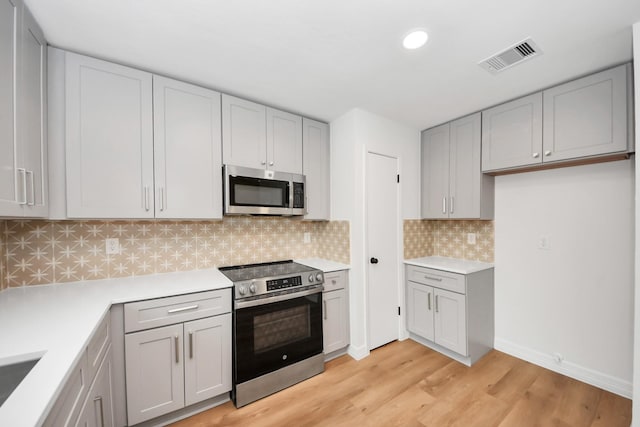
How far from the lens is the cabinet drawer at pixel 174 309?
1560mm

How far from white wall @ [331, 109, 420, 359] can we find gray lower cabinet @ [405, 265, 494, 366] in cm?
25

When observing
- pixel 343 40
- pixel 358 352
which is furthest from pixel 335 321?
pixel 343 40

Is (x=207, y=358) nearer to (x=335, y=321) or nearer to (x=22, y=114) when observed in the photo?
(x=335, y=321)

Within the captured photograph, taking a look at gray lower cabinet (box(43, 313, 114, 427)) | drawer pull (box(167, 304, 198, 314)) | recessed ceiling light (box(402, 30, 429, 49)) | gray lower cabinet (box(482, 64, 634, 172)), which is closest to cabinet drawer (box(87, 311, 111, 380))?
gray lower cabinet (box(43, 313, 114, 427))

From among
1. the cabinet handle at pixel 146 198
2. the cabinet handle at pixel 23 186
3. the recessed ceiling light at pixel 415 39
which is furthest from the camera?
the cabinet handle at pixel 146 198

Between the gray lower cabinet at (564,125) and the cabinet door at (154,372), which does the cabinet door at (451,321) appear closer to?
the gray lower cabinet at (564,125)

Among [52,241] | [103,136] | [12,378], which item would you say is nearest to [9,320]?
[12,378]

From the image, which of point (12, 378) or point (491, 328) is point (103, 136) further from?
point (491, 328)

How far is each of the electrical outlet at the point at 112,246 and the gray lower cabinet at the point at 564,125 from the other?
3299 mm

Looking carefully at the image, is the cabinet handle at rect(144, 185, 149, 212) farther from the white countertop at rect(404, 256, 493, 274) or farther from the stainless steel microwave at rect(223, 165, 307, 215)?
the white countertop at rect(404, 256, 493, 274)

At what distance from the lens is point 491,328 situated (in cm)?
266

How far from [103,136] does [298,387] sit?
7.65 ft

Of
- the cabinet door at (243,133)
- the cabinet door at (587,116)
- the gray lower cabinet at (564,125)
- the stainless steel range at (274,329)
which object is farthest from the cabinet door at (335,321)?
the cabinet door at (587,116)

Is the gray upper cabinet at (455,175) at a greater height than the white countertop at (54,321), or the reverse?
the gray upper cabinet at (455,175)
